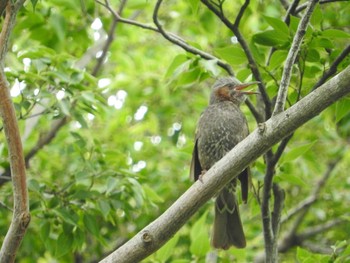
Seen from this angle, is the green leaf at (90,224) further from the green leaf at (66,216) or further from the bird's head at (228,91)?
the bird's head at (228,91)

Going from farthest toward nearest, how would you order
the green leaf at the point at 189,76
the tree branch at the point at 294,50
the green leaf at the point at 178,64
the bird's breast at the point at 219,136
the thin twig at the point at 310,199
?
the thin twig at the point at 310,199 → the bird's breast at the point at 219,136 → the green leaf at the point at 189,76 → the green leaf at the point at 178,64 → the tree branch at the point at 294,50

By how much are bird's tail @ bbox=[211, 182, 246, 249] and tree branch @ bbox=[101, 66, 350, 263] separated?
150 cm

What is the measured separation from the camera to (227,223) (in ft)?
15.4

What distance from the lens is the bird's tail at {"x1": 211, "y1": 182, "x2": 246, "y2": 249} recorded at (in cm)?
457

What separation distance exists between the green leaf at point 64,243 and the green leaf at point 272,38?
1.72m

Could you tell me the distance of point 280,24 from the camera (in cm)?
348

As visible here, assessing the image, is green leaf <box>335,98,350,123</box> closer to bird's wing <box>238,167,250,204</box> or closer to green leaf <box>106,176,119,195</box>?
bird's wing <box>238,167,250,204</box>

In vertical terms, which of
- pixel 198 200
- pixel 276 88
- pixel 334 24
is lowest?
pixel 198 200

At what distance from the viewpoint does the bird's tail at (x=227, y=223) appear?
4566 mm

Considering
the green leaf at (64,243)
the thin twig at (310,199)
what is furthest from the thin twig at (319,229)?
the green leaf at (64,243)

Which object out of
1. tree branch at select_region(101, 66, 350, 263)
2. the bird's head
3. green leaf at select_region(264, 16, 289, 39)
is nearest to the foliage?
green leaf at select_region(264, 16, 289, 39)

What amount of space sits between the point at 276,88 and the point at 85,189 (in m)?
1.42

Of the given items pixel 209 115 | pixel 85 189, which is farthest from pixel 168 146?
pixel 85 189

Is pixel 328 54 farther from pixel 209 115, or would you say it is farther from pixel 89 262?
Result: pixel 89 262
